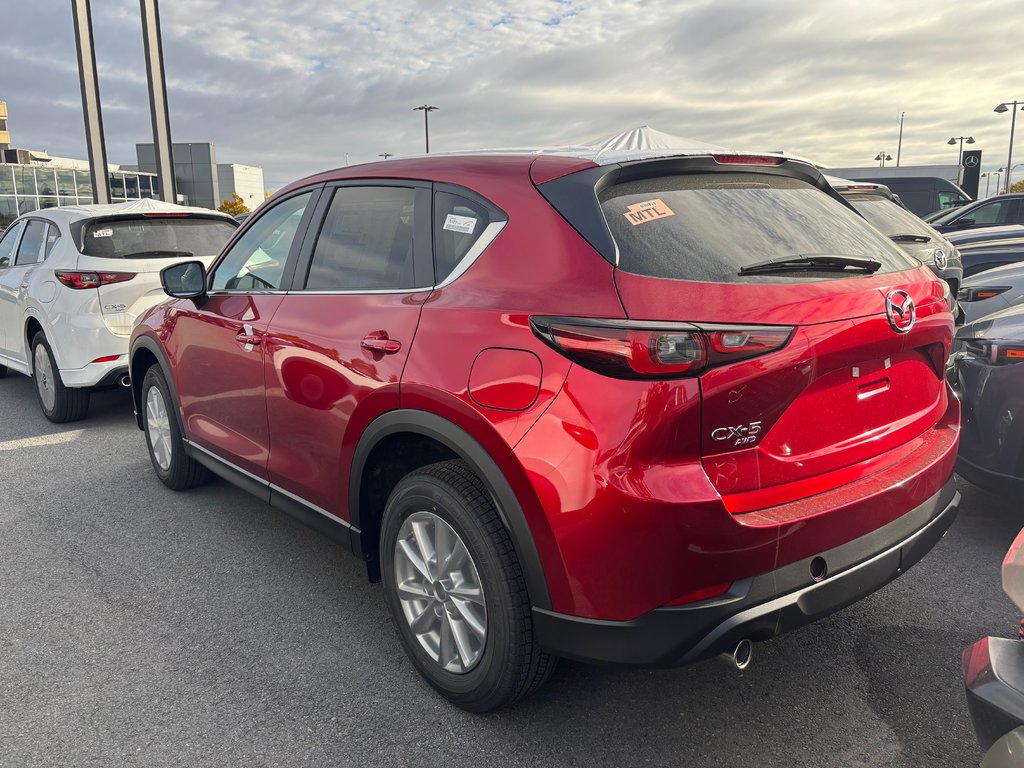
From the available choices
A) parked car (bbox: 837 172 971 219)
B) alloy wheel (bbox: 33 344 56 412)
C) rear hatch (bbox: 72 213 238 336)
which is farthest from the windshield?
parked car (bbox: 837 172 971 219)

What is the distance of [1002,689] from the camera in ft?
5.09

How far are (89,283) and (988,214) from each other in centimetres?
1388

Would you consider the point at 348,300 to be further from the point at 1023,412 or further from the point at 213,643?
the point at 1023,412

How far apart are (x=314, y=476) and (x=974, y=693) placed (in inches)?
91.3

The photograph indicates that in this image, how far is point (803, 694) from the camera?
2666 mm

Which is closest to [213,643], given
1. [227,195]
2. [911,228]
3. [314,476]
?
[314,476]

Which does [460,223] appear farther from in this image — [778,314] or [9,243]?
[9,243]

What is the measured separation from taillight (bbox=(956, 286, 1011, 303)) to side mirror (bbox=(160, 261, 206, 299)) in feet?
15.7

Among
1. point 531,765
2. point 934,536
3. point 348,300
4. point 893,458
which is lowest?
point 531,765

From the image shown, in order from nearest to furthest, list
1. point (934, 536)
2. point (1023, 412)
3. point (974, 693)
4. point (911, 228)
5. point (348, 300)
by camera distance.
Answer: point (974, 693), point (934, 536), point (348, 300), point (1023, 412), point (911, 228)

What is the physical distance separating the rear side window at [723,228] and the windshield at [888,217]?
372 centimetres

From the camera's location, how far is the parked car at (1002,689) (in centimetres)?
148

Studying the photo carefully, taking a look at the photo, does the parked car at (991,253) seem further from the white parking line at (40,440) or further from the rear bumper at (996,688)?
the white parking line at (40,440)

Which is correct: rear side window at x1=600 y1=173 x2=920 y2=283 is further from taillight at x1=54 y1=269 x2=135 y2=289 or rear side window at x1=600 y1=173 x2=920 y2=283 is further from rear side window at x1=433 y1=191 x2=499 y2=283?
taillight at x1=54 y1=269 x2=135 y2=289
